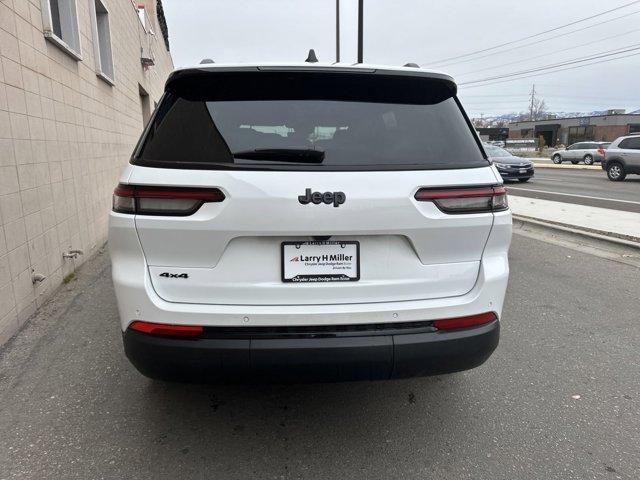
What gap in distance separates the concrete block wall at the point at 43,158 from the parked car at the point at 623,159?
18.6m


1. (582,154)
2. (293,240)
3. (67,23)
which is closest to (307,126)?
(293,240)

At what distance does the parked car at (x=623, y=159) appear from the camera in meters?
18.3

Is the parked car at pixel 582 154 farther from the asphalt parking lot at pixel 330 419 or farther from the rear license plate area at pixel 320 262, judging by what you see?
the rear license plate area at pixel 320 262

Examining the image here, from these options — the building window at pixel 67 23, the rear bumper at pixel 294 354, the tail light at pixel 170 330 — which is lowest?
the rear bumper at pixel 294 354

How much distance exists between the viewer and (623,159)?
18625 millimetres

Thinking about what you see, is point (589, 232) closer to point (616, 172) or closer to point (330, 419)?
point (330, 419)

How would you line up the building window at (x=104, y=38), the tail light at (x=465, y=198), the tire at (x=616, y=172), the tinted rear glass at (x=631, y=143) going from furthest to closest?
the tire at (x=616, y=172)
the tinted rear glass at (x=631, y=143)
the building window at (x=104, y=38)
the tail light at (x=465, y=198)

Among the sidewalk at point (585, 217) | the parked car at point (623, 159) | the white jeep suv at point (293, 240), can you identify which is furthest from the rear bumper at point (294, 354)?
the parked car at point (623, 159)

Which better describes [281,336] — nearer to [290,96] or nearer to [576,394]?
[290,96]

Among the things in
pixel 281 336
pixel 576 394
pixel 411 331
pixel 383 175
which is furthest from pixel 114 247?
pixel 576 394

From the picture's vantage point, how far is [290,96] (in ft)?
7.89

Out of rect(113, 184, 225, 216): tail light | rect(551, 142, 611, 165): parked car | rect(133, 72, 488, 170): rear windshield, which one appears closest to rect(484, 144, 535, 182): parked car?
rect(133, 72, 488, 170): rear windshield

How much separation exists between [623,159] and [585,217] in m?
11.7

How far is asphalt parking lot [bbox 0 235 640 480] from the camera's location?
240 centimetres
